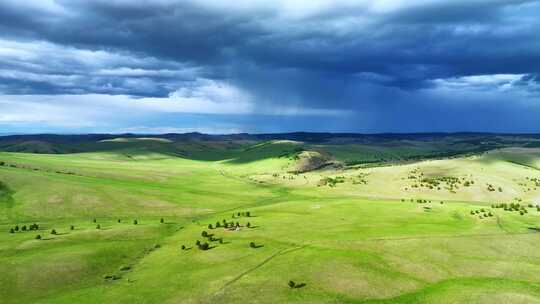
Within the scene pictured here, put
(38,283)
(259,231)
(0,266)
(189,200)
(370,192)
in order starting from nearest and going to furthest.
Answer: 1. (38,283)
2. (0,266)
3. (259,231)
4. (189,200)
5. (370,192)

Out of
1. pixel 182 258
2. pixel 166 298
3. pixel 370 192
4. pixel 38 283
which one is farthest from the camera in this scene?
pixel 370 192

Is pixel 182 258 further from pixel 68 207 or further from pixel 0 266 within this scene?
pixel 68 207

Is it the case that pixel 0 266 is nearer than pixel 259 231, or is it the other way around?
pixel 0 266

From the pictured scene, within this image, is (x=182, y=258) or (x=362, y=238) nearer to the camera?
(x=182, y=258)

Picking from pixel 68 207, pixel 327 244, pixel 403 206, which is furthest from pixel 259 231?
pixel 68 207

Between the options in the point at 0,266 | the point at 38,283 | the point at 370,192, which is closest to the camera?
the point at 38,283

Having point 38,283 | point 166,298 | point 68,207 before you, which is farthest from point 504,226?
point 68,207

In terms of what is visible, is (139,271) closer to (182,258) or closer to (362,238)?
(182,258)

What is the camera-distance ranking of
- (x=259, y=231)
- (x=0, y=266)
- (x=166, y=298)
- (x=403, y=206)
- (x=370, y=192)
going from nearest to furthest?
(x=166, y=298) < (x=0, y=266) < (x=259, y=231) < (x=403, y=206) < (x=370, y=192)
